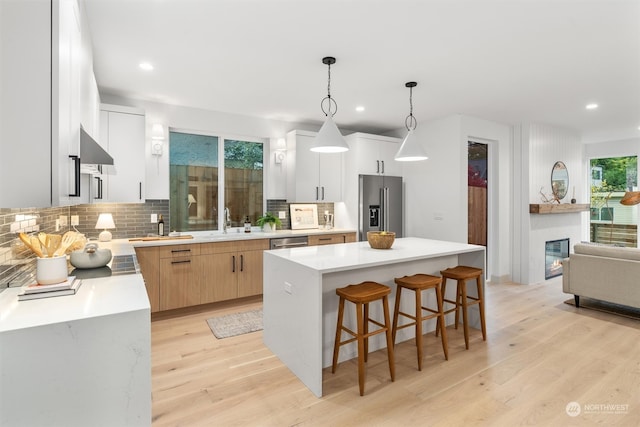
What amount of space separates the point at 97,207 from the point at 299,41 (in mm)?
2962

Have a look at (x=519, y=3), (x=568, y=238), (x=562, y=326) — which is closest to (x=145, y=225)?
(x=519, y=3)

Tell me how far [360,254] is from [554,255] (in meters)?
4.87

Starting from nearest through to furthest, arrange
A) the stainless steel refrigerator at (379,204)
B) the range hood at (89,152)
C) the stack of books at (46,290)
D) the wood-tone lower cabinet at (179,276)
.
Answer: the stack of books at (46,290)
the range hood at (89,152)
the wood-tone lower cabinet at (179,276)
the stainless steel refrigerator at (379,204)

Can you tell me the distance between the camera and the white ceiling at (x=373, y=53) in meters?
2.20

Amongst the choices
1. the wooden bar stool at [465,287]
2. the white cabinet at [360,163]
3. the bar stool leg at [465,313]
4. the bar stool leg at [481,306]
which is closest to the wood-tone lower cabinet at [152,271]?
the white cabinet at [360,163]

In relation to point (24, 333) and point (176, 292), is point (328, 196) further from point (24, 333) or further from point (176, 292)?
point (24, 333)

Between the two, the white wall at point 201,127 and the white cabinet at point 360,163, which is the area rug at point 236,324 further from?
the white cabinet at point 360,163

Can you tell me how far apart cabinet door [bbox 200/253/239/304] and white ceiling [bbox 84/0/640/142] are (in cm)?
192

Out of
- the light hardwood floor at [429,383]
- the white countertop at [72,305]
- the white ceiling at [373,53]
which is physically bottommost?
the light hardwood floor at [429,383]

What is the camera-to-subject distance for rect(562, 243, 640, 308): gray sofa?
144 inches

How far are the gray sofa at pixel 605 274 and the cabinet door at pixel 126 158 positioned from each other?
5.30 metres

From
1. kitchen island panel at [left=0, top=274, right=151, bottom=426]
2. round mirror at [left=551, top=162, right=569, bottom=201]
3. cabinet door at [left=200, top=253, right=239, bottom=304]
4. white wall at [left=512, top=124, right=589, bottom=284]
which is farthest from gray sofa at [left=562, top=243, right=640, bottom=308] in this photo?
kitchen island panel at [left=0, top=274, right=151, bottom=426]

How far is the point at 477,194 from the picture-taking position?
5.48 meters

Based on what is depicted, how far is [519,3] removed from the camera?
6.97 feet
